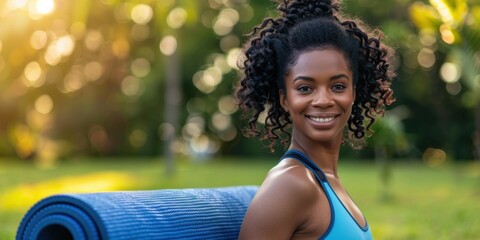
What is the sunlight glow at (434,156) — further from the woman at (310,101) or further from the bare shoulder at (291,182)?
the bare shoulder at (291,182)

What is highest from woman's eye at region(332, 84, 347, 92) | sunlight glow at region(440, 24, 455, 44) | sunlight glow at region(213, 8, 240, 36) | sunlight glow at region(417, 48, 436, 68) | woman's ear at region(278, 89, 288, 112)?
sunlight glow at region(213, 8, 240, 36)

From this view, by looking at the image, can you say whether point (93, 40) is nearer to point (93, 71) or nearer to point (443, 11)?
point (93, 71)

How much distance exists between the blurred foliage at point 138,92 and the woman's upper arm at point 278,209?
23.3 m

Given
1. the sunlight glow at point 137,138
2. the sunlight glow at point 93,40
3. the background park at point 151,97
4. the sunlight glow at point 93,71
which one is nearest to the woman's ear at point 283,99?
the background park at point 151,97

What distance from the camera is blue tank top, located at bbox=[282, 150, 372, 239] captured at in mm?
2545

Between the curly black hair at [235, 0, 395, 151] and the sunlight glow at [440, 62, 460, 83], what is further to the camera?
the sunlight glow at [440, 62, 460, 83]

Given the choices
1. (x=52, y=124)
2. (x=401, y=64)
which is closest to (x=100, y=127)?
(x=52, y=124)

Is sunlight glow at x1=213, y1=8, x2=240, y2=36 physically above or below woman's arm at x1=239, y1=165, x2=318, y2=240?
above

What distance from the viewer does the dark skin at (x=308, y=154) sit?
2.43m

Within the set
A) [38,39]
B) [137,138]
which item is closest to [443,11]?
[38,39]

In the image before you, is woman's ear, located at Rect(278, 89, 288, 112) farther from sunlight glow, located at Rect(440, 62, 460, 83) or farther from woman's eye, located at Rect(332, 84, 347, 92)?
sunlight glow, located at Rect(440, 62, 460, 83)

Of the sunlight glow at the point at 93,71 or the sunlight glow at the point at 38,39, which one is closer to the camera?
the sunlight glow at the point at 38,39

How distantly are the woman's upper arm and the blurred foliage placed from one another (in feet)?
76.5

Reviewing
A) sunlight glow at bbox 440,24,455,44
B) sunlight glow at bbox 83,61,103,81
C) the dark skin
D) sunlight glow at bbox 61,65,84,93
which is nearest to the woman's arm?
the dark skin
